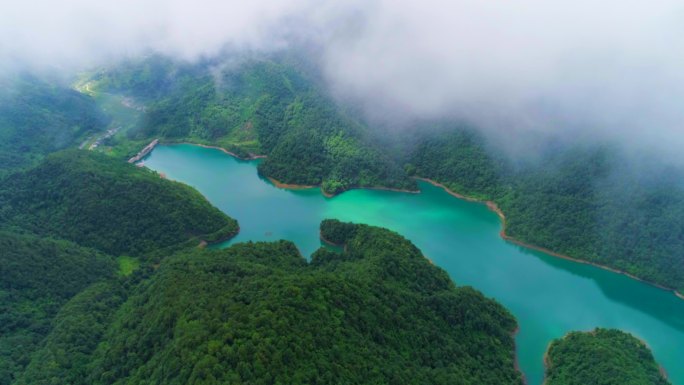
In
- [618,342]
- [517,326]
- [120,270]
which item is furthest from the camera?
[120,270]

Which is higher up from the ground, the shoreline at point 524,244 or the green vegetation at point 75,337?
the shoreline at point 524,244

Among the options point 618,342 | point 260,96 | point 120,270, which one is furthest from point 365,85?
point 618,342

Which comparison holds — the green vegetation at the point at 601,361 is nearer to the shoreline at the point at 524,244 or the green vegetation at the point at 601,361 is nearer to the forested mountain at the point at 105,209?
the shoreline at the point at 524,244

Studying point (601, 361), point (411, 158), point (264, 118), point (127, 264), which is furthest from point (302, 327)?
point (264, 118)

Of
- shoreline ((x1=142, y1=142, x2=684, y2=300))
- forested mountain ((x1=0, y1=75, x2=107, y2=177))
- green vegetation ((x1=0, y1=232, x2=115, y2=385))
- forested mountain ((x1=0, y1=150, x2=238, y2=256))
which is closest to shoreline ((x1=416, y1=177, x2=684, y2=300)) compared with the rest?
shoreline ((x1=142, y1=142, x2=684, y2=300))

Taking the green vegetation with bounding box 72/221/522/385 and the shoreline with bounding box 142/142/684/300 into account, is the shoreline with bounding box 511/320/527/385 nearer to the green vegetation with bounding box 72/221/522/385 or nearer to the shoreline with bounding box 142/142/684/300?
the green vegetation with bounding box 72/221/522/385

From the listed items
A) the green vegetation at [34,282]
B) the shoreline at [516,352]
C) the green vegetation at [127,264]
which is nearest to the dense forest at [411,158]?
the shoreline at [516,352]

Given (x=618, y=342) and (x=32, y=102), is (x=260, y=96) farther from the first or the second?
(x=618, y=342)
